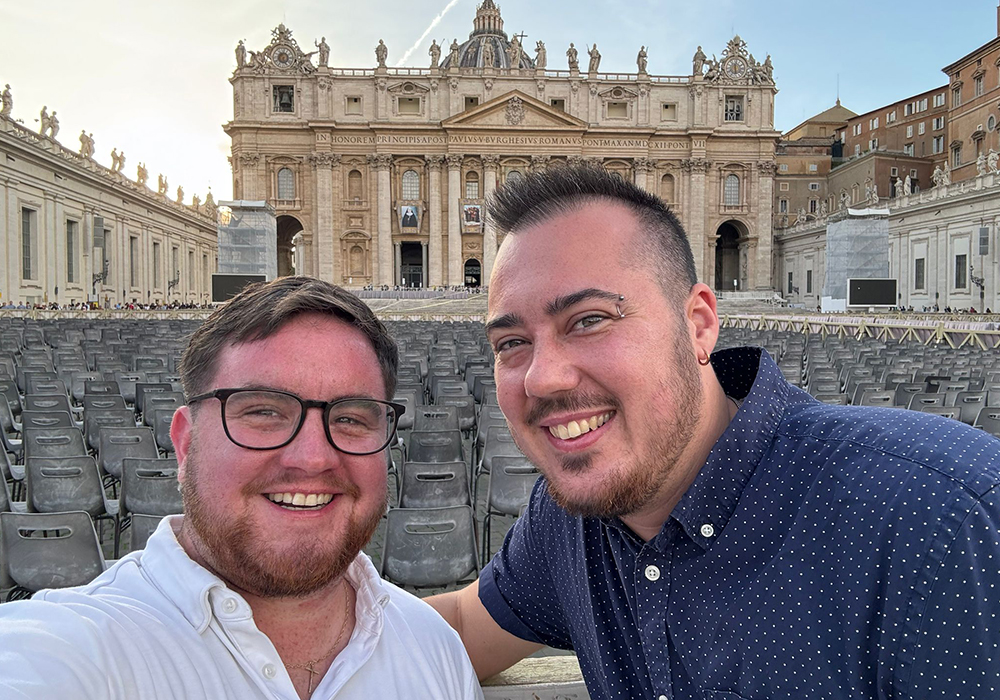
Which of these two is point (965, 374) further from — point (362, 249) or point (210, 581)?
point (362, 249)

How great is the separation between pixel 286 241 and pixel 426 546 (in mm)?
64729

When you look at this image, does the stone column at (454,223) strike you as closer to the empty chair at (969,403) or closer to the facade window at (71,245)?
the facade window at (71,245)

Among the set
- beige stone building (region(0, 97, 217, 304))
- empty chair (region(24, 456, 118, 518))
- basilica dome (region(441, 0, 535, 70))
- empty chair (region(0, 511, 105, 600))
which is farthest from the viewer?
basilica dome (region(441, 0, 535, 70))

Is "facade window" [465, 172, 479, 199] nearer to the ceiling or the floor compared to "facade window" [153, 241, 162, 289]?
nearer to the ceiling

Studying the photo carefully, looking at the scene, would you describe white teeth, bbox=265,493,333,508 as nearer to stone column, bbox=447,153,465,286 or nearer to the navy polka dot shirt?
the navy polka dot shirt

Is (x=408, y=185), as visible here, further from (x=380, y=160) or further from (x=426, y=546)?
(x=426, y=546)

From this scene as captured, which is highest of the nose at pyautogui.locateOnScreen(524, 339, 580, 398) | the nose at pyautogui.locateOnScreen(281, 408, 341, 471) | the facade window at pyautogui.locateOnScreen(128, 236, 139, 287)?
the facade window at pyautogui.locateOnScreen(128, 236, 139, 287)

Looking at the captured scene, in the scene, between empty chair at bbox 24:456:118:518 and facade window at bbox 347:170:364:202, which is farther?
facade window at bbox 347:170:364:202

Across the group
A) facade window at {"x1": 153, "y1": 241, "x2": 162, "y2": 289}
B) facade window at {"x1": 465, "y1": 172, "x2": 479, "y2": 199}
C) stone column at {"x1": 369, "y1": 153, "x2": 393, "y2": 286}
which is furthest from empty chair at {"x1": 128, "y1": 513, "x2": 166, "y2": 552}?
facade window at {"x1": 465, "y1": 172, "x2": 479, "y2": 199}

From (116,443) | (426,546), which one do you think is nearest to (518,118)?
(116,443)

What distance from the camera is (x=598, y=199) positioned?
1731mm

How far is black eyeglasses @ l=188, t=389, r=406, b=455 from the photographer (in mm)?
1590

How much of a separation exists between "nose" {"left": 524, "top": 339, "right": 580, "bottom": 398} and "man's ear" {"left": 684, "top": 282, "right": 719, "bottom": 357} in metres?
0.36

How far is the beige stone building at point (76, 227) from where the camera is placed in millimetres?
32031
